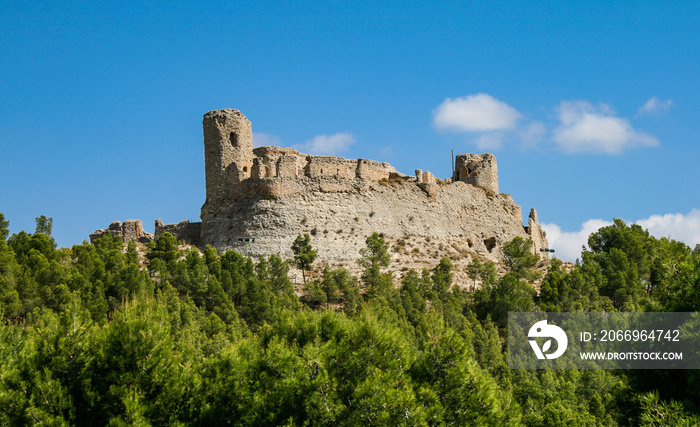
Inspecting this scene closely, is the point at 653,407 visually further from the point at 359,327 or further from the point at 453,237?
the point at 453,237

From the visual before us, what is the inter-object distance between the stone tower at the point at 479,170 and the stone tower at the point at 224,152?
53.5 feet

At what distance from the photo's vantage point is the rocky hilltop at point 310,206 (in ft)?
124

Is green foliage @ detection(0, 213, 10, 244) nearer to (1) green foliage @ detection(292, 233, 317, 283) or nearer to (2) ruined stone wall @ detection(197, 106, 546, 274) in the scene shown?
(2) ruined stone wall @ detection(197, 106, 546, 274)

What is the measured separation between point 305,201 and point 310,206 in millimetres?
379

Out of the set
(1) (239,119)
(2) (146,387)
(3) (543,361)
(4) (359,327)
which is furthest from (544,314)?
(2) (146,387)

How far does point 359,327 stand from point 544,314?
20.8 meters

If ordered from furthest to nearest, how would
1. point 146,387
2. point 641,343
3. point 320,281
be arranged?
1. point 320,281
2. point 641,343
3. point 146,387

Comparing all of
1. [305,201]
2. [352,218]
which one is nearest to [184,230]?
[305,201]

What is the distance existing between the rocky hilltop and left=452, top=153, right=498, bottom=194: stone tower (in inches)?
187

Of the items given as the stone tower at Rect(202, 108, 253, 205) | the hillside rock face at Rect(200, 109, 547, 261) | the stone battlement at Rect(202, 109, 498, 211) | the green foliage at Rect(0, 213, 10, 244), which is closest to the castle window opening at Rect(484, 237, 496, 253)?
the hillside rock face at Rect(200, 109, 547, 261)

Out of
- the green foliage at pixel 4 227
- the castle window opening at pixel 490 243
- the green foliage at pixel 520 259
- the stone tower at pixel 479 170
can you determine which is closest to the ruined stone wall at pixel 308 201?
the castle window opening at pixel 490 243

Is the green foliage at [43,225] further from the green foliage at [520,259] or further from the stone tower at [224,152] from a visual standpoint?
the green foliage at [520,259]

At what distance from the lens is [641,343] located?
48.9ft

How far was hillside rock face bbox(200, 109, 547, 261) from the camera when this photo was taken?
37.7m
